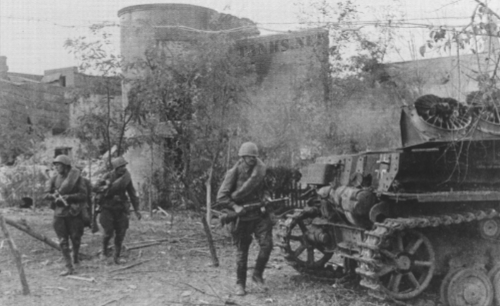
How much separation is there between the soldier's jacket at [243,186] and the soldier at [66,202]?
2812 millimetres

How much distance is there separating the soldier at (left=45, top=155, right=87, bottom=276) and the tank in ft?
14.3

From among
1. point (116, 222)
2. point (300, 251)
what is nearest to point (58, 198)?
point (116, 222)

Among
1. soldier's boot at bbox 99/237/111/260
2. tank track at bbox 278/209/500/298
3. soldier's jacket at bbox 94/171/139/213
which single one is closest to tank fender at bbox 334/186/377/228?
tank track at bbox 278/209/500/298

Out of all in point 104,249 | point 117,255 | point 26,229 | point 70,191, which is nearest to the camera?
point 70,191

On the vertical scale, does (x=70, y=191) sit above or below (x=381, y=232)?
above

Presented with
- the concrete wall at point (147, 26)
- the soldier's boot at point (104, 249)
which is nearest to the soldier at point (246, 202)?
the soldier's boot at point (104, 249)

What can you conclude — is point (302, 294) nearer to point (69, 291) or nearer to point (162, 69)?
point (69, 291)

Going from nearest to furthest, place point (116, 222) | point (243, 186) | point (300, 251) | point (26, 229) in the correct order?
point (243, 186) < point (300, 251) < point (26, 229) < point (116, 222)

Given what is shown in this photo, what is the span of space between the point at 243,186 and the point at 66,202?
3.21 m

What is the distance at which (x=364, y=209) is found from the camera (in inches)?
315

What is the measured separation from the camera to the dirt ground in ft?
26.9

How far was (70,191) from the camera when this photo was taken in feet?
32.8

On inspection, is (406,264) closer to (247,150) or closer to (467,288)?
(467,288)

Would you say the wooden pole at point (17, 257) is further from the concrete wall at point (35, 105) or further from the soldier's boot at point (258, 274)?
the concrete wall at point (35, 105)
